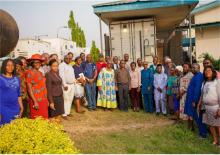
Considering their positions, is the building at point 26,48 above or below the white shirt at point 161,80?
above

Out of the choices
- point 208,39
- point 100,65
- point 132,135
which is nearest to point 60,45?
point 208,39

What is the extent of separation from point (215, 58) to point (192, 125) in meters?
12.5

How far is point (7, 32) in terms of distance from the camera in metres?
9.52

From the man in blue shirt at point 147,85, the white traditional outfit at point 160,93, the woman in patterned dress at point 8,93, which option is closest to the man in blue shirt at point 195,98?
the white traditional outfit at point 160,93

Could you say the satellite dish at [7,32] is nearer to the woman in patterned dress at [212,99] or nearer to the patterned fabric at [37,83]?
the patterned fabric at [37,83]

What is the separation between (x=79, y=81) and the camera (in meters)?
10.5

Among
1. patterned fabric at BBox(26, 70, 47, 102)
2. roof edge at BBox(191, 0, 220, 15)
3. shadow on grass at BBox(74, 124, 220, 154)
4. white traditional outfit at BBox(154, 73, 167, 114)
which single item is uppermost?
roof edge at BBox(191, 0, 220, 15)

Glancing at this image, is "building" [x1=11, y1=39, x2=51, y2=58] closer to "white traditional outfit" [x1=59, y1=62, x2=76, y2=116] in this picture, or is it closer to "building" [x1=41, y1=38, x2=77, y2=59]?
"building" [x1=41, y1=38, x2=77, y2=59]

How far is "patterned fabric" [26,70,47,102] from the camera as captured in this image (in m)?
7.13

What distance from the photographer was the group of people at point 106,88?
7.09 meters

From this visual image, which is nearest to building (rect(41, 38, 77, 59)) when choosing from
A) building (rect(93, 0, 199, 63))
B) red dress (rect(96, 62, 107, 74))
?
building (rect(93, 0, 199, 63))

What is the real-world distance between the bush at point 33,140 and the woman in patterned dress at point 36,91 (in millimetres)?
2621

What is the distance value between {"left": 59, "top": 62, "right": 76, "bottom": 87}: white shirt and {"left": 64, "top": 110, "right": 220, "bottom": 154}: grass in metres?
1.03

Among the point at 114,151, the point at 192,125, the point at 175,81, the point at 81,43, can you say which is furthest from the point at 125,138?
the point at 81,43
